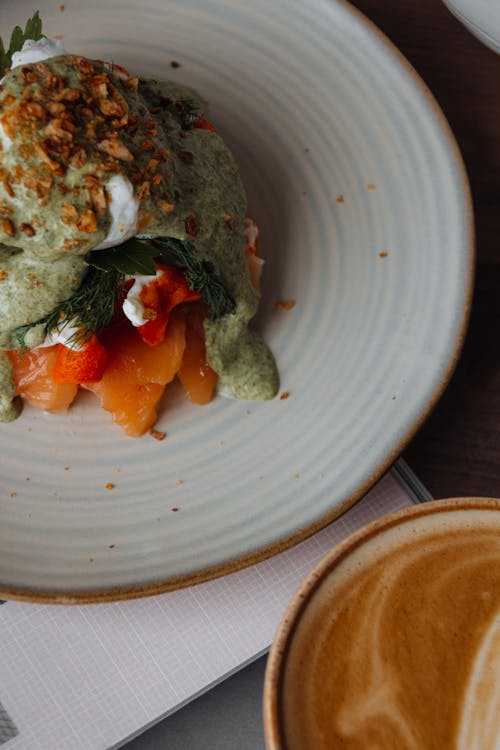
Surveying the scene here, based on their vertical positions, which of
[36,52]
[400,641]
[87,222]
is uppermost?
[36,52]

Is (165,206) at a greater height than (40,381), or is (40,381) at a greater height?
(165,206)

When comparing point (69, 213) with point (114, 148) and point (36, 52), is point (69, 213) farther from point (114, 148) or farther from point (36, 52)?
point (36, 52)

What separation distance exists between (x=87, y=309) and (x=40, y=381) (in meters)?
0.20

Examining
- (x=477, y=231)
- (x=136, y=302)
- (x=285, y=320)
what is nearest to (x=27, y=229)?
(x=136, y=302)

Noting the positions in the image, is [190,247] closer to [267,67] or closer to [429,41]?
[267,67]

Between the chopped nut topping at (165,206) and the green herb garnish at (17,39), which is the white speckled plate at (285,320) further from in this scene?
the chopped nut topping at (165,206)

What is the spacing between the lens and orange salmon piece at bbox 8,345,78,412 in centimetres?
163

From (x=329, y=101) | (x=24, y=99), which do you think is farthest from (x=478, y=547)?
(x=329, y=101)

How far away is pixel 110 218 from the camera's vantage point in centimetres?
134

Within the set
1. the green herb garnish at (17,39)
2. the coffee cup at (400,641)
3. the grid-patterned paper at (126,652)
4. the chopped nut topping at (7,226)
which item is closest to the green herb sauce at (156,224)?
the chopped nut topping at (7,226)

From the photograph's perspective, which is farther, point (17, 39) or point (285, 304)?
point (285, 304)

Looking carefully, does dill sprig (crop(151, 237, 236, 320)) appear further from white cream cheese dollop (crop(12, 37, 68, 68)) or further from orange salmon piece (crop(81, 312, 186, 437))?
white cream cheese dollop (crop(12, 37, 68, 68))

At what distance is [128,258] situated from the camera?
143 cm

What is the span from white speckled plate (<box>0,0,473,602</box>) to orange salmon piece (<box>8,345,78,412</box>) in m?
0.04
